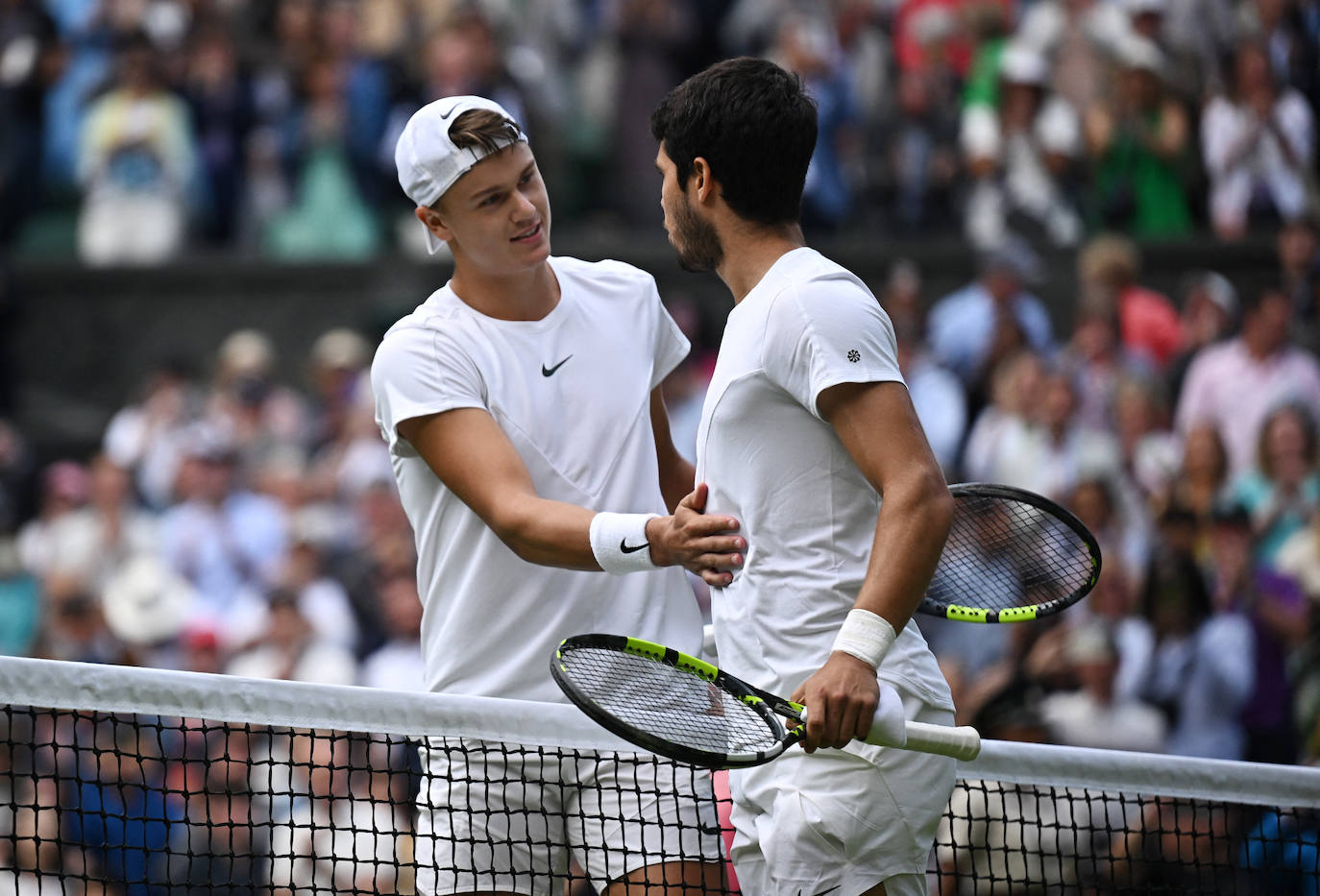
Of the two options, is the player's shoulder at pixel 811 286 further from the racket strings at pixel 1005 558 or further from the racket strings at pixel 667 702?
the racket strings at pixel 1005 558

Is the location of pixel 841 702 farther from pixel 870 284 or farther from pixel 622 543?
pixel 870 284

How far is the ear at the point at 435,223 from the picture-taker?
397 cm

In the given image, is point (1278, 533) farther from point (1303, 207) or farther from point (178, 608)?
point (178, 608)

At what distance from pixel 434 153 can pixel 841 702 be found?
1.57 metres

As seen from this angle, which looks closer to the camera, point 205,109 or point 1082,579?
point 1082,579

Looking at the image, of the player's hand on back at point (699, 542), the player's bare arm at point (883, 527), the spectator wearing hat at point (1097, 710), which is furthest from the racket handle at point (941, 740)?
the spectator wearing hat at point (1097, 710)

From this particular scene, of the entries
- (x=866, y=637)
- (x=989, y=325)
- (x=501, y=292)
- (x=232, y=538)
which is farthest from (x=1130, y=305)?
(x=866, y=637)

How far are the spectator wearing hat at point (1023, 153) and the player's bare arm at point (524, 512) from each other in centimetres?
697

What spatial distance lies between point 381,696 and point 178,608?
572 centimetres

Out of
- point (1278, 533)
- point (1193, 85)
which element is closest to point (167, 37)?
point (1193, 85)

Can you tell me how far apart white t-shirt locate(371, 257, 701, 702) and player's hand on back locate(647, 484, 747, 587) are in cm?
49

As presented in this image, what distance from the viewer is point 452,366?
12.5 feet

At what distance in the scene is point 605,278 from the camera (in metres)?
4.18

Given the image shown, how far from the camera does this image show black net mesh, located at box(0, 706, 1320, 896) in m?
3.79
